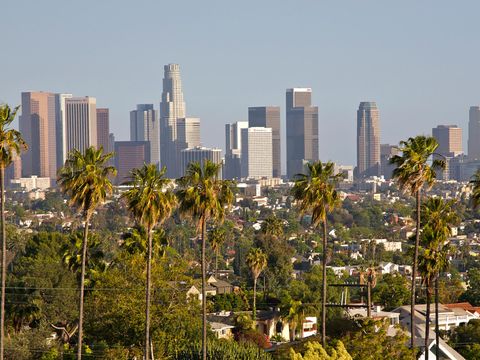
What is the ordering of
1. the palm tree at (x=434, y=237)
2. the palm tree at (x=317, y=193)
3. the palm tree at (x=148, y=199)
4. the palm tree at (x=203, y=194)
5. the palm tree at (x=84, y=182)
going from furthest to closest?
the palm tree at (x=317, y=193), the palm tree at (x=434, y=237), the palm tree at (x=203, y=194), the palm tree at (x=148, y=199), the palm tree at (x=84, y=182)

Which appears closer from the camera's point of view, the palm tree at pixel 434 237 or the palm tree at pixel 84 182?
the palm tree at pixel 84 182

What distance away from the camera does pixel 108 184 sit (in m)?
45.9

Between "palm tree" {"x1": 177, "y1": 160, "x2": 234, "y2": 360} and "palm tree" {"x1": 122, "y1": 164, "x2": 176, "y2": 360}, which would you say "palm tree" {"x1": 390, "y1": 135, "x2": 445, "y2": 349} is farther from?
"palm tree" {"x1": 122, "y1": 164, "x2": 176, "y2": 360}

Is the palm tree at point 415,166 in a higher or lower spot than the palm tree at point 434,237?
higher

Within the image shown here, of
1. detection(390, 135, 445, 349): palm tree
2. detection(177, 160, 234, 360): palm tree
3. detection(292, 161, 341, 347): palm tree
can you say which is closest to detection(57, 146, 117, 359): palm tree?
detection(177, 160, 234, 360): palm tree

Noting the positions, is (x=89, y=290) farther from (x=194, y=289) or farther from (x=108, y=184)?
(x=194, y=289)

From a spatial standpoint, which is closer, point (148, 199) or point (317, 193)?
point (148, 199)

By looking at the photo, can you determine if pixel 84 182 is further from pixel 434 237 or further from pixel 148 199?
pixel 434 237

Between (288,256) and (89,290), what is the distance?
71041 mm

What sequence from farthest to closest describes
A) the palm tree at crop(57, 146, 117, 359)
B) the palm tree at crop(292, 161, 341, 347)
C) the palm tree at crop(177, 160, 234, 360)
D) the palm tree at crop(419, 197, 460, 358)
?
1. the palm tree at crop(292, 161, 341, 347)
2. the palm tree at crop(419, 197, 460, 358)
3. the palm tree at crop(177, 160, 234, 360)
4. the palm tree at crop(57, 146, 117, 359)

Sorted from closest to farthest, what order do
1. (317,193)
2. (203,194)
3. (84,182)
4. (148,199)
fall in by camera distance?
(84,182)
(148,199)
(203,194)
(317,193)

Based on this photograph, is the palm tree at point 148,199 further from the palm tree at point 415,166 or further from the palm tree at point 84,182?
the palm tree at point 415,166

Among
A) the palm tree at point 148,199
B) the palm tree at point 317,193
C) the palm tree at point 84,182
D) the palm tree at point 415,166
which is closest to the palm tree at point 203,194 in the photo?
the palm tree at point 148,199

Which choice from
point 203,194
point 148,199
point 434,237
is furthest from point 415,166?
point 148,199
